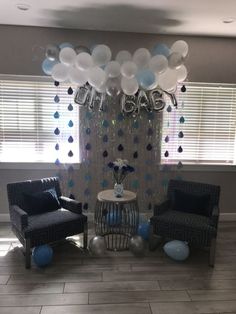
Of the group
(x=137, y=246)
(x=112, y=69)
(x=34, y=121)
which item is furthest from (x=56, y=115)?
(x=137, y=246)

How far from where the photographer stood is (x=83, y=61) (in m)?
3.01

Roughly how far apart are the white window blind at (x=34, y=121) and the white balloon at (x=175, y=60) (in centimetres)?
156

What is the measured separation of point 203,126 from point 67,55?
232 cm

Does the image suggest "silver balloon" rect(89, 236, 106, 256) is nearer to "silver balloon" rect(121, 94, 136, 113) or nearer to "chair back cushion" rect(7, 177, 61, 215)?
"chair back cushion" rect(7, 177, 61, 215)

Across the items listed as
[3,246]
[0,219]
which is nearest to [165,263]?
[3,246]

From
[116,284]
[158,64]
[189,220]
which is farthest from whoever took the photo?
[189,220]

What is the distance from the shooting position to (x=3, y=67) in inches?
155

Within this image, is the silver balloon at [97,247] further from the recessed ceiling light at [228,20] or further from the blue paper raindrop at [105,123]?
the recessed ceiling light at [228,20]

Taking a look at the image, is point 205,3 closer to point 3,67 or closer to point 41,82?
point 41,82

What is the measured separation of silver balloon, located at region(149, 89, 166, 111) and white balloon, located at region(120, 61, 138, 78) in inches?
29.4

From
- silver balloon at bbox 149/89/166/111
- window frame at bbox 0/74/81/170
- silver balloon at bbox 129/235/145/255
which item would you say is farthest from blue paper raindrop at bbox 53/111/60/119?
silver balloon at bbox 129/235/145/255

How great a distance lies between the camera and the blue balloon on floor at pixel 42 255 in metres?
2.96

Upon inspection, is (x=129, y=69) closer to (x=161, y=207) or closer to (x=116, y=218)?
(x=161, y=207)

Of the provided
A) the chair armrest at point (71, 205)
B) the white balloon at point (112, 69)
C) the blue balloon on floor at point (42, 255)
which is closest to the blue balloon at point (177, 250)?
the chair armrest at point (71, 205)
